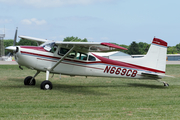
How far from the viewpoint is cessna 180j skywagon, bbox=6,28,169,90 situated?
10438 mm

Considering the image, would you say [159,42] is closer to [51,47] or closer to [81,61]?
[81,61]

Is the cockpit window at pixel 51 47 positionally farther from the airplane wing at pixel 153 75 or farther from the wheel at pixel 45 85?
the airplane wing at pixel 153 75

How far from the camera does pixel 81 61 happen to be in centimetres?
1149

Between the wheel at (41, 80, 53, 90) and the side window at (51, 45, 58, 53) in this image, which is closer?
the wheel at (41, 80, 53, 90)

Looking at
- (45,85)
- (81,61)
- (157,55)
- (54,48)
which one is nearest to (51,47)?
(54,48)

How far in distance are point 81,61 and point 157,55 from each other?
415 centimetres

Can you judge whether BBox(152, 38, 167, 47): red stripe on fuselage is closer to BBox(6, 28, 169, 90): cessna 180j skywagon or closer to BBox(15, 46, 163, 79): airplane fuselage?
BBox(6, 28, 169, 90): cessna 180j skywagon

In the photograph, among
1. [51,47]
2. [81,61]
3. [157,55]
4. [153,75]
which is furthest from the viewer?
[157,55]

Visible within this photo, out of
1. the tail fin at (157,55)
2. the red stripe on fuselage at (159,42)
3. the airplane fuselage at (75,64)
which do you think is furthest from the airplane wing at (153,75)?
the red stripe on fuselage at (159,42)

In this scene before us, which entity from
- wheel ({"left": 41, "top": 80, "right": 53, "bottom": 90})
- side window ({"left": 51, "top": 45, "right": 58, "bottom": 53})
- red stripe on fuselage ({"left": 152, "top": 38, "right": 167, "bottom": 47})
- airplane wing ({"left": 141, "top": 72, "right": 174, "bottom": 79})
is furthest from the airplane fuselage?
red stripe on fuselage ({"left": 152, "top": 38, "right": 167, "bottom": 47})

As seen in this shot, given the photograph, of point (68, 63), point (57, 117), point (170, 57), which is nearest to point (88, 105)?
point (57, 117)

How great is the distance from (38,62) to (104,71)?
3416 millimetres

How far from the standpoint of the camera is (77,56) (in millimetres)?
11438

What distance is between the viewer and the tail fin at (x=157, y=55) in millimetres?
12078
